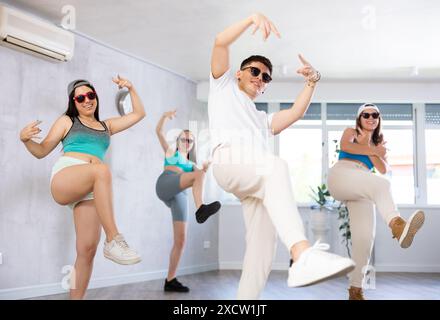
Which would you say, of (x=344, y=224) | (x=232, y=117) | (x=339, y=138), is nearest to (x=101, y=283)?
(x=344, y=224)

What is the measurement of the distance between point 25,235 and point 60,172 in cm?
197

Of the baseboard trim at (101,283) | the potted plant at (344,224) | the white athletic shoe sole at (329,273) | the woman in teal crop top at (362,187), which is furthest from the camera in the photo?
the potted plant at (344,224)

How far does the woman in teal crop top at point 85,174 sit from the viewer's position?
2.81m

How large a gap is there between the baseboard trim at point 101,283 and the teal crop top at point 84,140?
1.98 metres

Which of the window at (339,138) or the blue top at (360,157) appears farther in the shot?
the window at (339,138)

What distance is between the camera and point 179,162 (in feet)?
16.4

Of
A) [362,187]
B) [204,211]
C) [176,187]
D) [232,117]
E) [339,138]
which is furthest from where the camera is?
[339,138]

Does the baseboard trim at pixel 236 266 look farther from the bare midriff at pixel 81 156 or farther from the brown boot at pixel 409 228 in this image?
the bare midriff at pixel 81 156

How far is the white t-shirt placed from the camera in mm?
2369

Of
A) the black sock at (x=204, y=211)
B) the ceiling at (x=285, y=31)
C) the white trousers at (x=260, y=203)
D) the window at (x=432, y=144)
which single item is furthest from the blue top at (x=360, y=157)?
the window at (x=432, y=144)

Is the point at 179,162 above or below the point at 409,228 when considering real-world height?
above

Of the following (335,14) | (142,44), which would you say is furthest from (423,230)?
(142,44)

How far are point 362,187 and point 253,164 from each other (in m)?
1.39

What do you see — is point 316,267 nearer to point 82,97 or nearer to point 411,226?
point 411,226
